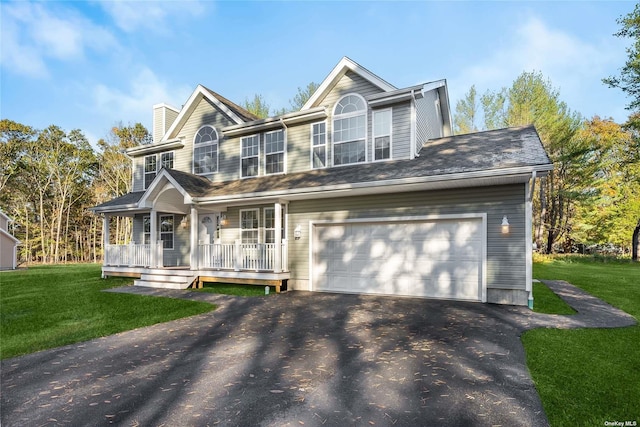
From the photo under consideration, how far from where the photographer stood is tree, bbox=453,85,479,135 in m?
28.0

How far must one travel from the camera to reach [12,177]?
2903 centimetres

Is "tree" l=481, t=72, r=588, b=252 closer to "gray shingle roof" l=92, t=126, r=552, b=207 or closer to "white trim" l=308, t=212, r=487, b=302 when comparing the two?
"gray shingle roof" l=92, t=126, r=552, b=207

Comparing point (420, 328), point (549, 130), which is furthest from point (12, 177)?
point (549, 130)

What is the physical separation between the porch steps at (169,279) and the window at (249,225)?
2210 mm

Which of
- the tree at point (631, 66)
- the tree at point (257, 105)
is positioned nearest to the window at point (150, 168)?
the tree at point (257, 105)

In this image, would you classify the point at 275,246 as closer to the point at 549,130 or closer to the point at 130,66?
the point at 130,66

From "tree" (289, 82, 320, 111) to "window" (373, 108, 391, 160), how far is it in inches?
748

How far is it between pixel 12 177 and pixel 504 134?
124 ft

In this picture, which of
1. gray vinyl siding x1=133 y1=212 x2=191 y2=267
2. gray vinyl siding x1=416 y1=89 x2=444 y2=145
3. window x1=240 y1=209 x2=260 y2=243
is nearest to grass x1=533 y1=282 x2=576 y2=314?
gray vinyl siding x1=416 y1=89 x2=444 y2=145

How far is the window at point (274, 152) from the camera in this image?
41.2 feet

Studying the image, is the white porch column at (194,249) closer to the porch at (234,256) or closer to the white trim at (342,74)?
the porch at (234,256)

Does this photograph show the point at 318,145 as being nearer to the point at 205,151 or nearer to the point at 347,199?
the point at 347,199

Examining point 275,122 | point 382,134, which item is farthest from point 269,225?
point 382,134

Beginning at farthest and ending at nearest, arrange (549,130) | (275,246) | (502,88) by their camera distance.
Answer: (502,88) → (549,130) → (275,246)
